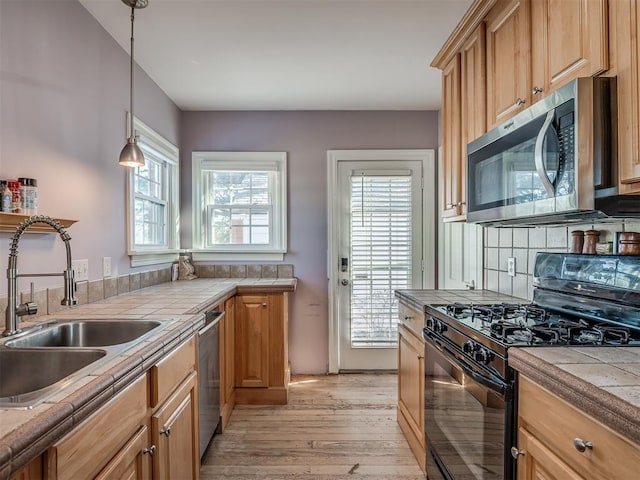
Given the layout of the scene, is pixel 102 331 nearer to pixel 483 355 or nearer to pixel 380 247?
pixel 483 355

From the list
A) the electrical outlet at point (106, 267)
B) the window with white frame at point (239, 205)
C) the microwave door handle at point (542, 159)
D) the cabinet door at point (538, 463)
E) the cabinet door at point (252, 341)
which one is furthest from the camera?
the window with white frame at point (239, 205)

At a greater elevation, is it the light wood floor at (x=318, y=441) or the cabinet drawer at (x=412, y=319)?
the cabinet drawer at (x=412, y=319)

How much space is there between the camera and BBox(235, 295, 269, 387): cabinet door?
288cm

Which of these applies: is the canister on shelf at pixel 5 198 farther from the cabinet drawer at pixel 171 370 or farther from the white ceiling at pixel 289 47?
the white ceiling at pixel 289 47

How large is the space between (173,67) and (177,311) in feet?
5.79

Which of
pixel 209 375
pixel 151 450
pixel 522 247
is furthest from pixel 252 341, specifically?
pixel 522 247

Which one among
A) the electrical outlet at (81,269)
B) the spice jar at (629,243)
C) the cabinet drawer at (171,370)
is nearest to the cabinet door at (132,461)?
the cabinet drawer at (171,370)

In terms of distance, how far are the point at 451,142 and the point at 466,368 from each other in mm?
1443

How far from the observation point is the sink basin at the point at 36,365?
1161mm

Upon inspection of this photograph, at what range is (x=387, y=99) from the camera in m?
3.26

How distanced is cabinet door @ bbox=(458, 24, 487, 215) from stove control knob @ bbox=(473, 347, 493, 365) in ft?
3.34

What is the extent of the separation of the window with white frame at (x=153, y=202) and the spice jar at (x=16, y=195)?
1.00 meters

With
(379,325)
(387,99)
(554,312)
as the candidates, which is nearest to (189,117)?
(387,99)

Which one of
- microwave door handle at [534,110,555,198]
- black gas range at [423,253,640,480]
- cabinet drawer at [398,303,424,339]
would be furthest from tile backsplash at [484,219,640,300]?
cabinet drawer at [398,303,424,339]
